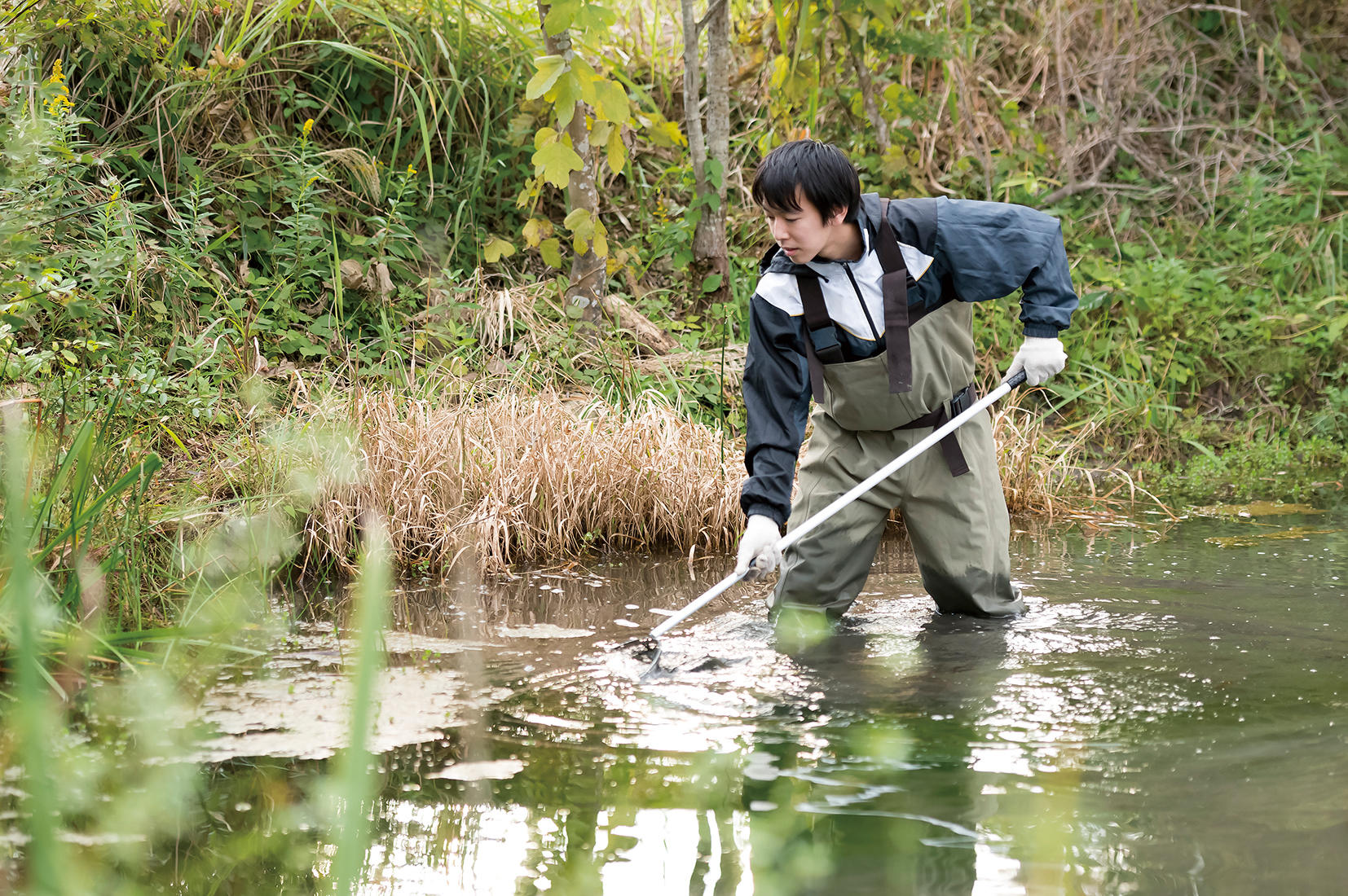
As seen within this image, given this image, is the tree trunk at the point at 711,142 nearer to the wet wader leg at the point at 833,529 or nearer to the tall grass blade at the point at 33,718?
the wet wader leg at the point at 833,529

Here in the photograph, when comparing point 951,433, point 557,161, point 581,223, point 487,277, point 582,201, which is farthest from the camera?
point 487,277

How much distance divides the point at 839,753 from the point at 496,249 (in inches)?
162

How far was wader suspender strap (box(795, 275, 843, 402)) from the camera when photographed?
9.82 feet

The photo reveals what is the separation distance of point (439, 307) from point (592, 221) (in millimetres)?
850

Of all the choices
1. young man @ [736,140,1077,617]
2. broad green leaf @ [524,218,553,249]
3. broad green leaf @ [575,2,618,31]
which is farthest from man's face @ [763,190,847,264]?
broad green leaf @ [524,218,553,249]

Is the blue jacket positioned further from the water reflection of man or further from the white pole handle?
the water reflection of man

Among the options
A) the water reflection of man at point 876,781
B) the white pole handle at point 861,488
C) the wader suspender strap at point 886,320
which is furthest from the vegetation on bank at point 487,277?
the wader suspender strap at point 886,320

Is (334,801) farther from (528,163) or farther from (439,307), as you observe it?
(528,163)

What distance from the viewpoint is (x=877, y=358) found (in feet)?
9.89

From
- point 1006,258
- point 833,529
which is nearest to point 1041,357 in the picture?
point 1006,258

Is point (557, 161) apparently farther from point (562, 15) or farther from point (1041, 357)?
Result: point (1041, 357)

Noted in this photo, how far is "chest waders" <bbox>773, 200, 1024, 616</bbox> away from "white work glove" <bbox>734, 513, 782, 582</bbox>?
1.05 feet

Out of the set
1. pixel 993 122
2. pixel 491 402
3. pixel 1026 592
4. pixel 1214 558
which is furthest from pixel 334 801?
pixel 993 122

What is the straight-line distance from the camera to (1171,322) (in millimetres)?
6645
